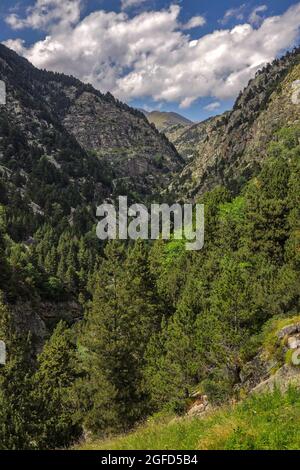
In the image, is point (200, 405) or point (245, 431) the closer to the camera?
point (245, 431)

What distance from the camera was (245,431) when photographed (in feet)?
34.7

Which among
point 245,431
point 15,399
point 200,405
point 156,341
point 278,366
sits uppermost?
point 245,431

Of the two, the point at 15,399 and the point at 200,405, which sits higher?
the point at 15,399

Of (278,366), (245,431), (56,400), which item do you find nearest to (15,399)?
(56,400)

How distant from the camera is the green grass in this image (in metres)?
10.1

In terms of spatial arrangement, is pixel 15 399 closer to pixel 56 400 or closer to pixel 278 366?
pixel 56 400

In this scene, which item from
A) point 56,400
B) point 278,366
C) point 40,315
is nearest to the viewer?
point 278,366

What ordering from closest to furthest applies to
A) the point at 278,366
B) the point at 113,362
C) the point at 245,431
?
the point at 245,431 < the point at 278,366 < the point at 113,362

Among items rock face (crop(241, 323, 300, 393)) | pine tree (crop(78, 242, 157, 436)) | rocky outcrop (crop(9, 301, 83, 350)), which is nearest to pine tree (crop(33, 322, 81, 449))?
Result: pine tree (crop(78, 242, 157, 436))

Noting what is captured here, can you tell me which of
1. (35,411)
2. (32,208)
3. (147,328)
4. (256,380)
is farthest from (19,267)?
(32,208)

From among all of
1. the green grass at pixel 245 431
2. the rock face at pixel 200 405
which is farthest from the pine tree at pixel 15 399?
the green grass at pixel 245 431

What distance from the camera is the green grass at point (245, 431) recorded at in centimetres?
1012

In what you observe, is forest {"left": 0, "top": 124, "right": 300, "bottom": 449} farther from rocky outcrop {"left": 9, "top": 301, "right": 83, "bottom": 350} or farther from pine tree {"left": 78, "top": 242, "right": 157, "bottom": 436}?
rocky outcrop {"left": 9, "top": 301, "right": 83, "bottom": 350}
